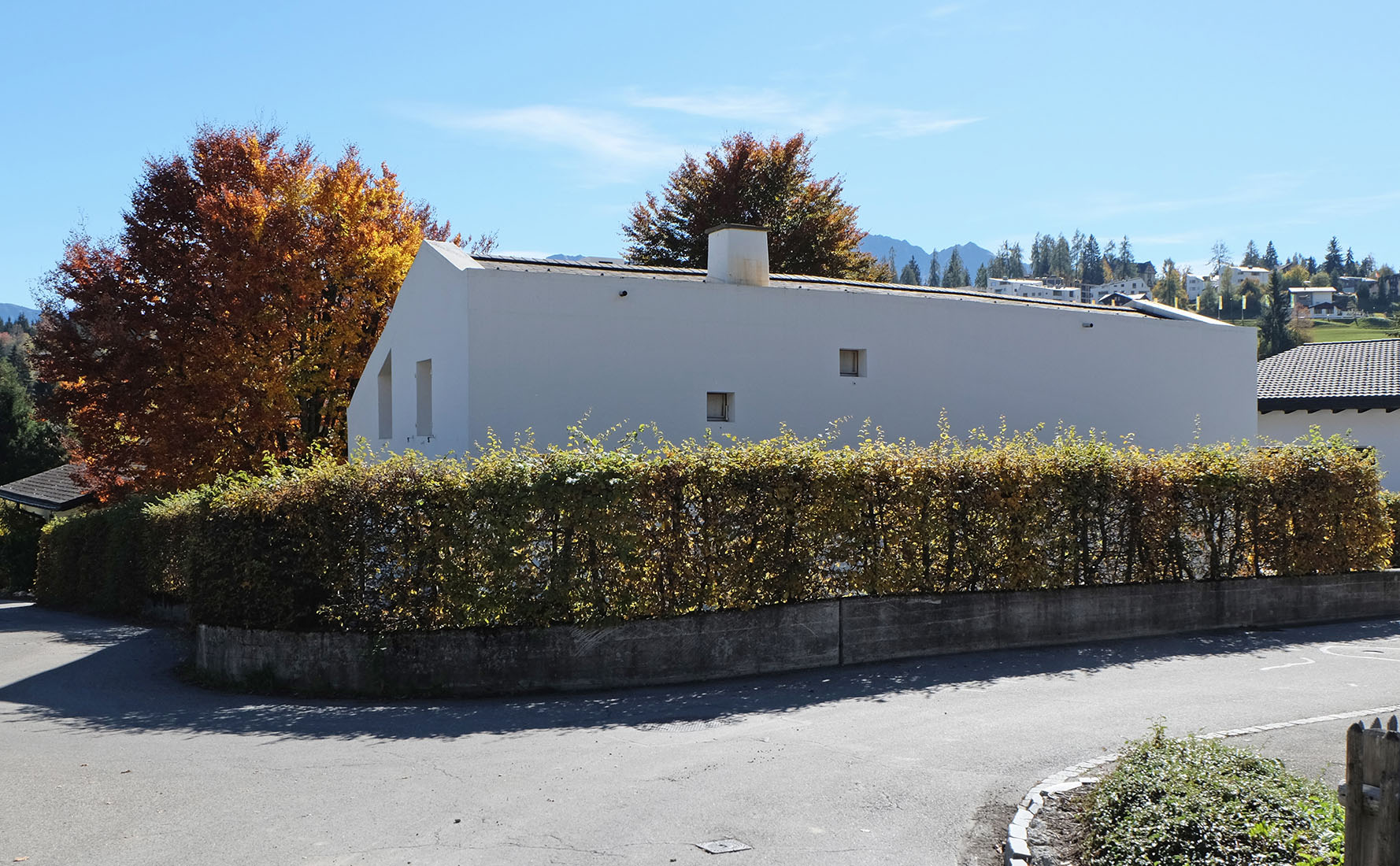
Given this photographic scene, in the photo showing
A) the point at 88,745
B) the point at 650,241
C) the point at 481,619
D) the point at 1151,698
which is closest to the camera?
the point at 88,745

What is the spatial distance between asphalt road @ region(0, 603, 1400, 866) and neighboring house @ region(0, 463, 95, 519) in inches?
1173

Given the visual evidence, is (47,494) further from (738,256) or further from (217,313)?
(738,256)

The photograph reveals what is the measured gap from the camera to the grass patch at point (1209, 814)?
206 inches

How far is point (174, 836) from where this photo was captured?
668 cm

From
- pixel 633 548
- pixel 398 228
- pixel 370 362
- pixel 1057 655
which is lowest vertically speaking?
pixel 1057 655

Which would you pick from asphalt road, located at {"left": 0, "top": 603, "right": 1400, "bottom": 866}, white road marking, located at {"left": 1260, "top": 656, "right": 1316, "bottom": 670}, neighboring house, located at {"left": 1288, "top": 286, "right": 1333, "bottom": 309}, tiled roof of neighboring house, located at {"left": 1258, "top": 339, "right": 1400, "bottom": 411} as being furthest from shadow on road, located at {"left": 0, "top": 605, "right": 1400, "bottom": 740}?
neighboring house, located at {"left": 1288, "top": 286, "right": 1333, "bottom": 309}

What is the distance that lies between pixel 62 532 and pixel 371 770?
19.9m

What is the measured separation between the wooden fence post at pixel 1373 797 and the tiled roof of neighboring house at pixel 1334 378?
2945 centimetres

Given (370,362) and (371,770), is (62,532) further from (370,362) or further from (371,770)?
(371,770)

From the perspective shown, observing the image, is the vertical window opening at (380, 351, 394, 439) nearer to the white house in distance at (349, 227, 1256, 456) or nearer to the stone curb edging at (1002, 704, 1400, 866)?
the white house in distance at (349, 227, 1256, 456)

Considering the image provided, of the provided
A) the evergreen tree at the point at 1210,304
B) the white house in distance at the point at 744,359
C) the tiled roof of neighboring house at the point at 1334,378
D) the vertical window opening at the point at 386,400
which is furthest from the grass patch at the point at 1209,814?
the evergreen tree at the point at 1210,304

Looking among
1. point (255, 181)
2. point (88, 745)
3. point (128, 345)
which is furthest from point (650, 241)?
point (88, 745)

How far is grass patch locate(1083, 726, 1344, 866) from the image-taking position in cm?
524

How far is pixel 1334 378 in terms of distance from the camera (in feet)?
106
